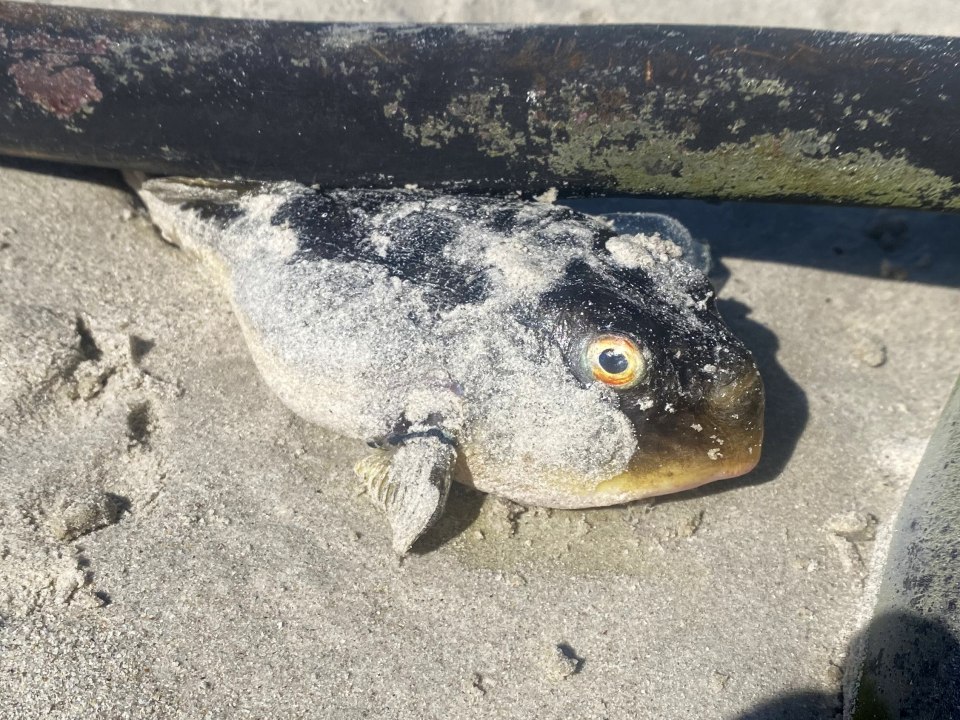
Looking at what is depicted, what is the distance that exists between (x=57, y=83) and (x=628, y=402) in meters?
2.50

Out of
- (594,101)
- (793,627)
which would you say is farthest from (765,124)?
(793,627)

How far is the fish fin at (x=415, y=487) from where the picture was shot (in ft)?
8.12

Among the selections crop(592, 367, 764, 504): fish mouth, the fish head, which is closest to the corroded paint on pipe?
the fish head

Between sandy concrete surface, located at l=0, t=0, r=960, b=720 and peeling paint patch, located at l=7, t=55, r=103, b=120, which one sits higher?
peeling paint patch, located at l=7, t=55, r=103, b=120

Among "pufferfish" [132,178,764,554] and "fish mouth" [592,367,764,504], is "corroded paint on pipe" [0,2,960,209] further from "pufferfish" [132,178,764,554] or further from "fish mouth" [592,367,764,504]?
"fish mouth" [592,367,764,504]

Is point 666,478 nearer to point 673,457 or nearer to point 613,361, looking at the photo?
point 673,457

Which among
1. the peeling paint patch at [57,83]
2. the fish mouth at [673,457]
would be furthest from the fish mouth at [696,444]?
the peeling paint patch at [57,83]

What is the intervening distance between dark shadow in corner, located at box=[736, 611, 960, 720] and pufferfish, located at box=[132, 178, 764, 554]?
66 centimetres

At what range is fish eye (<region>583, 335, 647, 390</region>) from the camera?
2475 mm

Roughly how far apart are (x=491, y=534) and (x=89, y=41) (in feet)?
7.94

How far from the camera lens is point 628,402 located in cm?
249

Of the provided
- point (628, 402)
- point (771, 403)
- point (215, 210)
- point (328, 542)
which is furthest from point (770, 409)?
point (215, 210)

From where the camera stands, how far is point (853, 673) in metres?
2.35

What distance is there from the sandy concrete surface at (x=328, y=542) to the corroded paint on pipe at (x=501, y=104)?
2.28 ft
